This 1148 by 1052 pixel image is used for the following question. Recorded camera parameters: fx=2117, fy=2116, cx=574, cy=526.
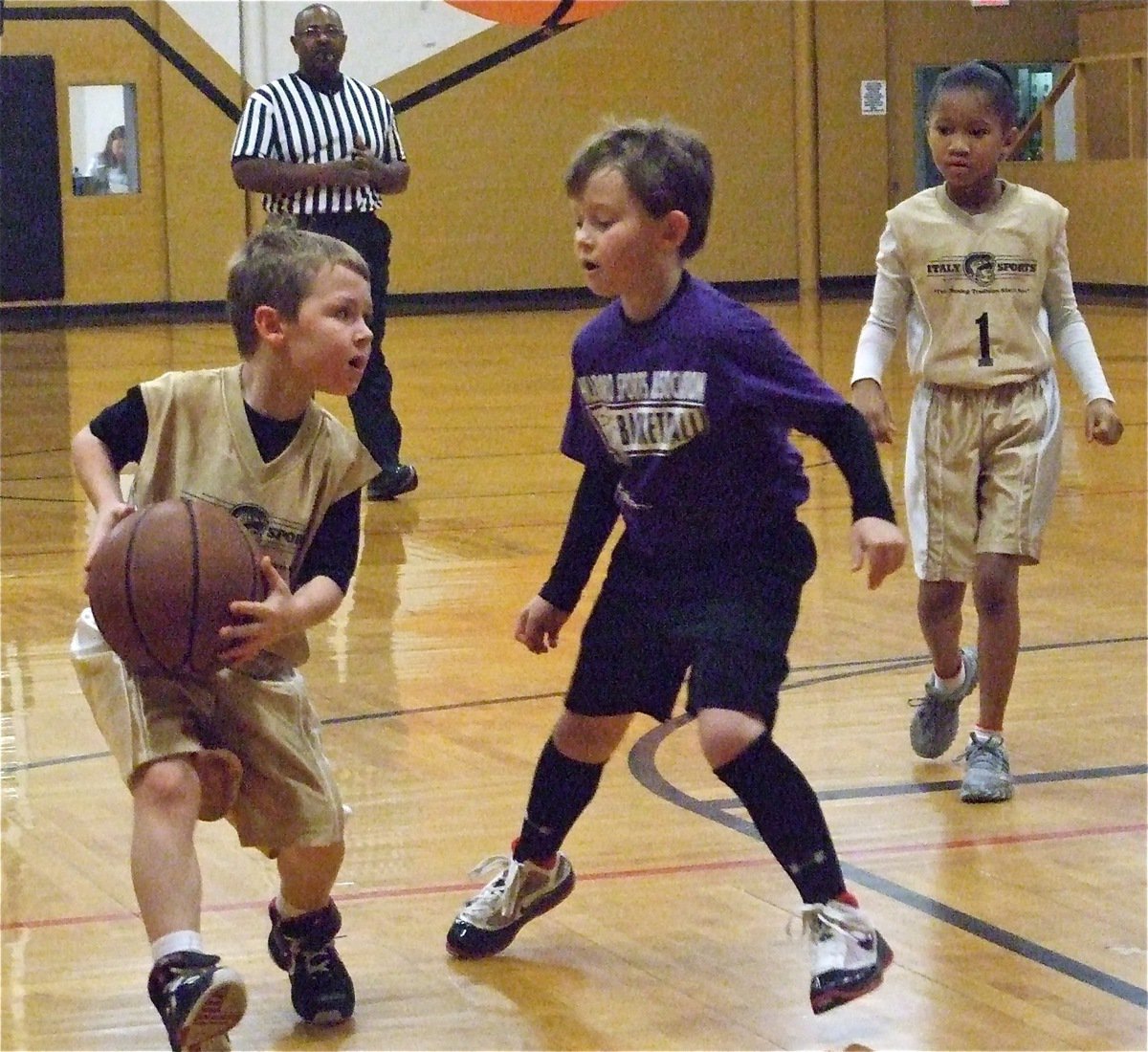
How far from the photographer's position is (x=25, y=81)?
60.6 ft

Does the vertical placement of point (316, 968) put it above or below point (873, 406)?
below

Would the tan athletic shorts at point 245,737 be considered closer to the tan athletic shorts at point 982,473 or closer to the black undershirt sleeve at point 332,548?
the black undershirt sleeve at point 332,548

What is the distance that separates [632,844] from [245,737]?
1057 mm

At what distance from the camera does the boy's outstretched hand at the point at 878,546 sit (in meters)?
2.99

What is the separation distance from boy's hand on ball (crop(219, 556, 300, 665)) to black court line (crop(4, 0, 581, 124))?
15.6 m

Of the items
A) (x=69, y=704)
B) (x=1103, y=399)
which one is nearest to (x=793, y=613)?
(x=1103, y=399)

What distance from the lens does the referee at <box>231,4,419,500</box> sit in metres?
8.22

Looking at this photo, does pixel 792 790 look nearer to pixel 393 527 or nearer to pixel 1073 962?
pixel 1073 962

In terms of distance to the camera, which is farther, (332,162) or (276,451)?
(332,162)

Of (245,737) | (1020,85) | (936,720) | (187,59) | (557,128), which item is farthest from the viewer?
(1020,85)

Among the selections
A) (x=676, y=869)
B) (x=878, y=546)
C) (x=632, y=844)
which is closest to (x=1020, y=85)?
(x=632, y=844)

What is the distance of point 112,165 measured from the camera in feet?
62.3

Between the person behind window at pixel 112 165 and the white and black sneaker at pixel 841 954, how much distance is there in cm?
1690

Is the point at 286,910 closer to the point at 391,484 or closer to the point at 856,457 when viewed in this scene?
the point at 856,457
